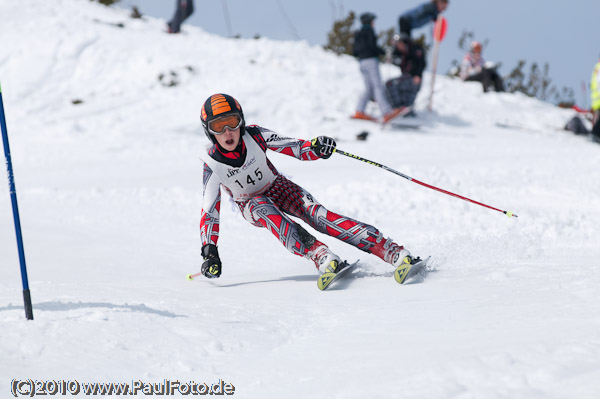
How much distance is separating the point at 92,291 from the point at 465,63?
15.2m

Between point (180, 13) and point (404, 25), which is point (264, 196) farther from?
point (180, 13)

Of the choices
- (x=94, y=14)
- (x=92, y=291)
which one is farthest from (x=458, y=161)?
(x=94, y=14)

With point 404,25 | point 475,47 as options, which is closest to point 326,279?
point 404,25

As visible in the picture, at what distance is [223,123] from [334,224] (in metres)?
1.10

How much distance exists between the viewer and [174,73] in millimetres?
13633

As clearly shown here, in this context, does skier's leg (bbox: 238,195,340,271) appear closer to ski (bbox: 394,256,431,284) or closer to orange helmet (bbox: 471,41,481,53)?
ski (bbox: 394,256,431,284)

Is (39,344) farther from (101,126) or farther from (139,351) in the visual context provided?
(101,126)

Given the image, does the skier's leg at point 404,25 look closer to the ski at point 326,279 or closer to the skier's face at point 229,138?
the skier's face at point 229,138

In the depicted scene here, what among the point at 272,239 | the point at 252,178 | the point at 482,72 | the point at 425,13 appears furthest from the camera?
the point at 482,72

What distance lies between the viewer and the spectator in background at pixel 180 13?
53.0 ft

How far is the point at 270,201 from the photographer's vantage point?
458 centimetres

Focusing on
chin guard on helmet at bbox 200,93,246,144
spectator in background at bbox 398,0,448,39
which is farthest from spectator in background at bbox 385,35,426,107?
chin guard on helmet at bbox 200,93,246,144

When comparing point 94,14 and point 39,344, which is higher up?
point 39,344

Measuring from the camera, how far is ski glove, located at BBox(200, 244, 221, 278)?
4.12m
